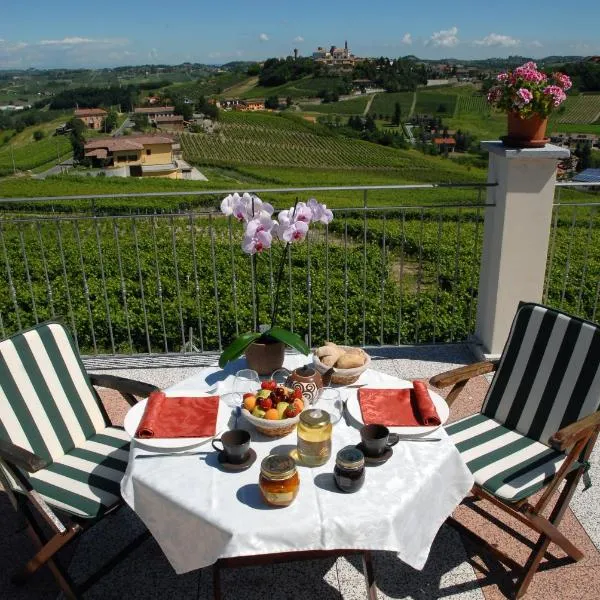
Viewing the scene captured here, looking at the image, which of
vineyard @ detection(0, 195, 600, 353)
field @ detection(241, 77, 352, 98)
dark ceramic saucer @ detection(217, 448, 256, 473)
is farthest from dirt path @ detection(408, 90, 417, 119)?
dark ceramic saucer @ detection(217, 448, 256, 473)

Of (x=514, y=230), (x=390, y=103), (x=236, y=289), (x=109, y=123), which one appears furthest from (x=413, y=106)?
(x=514, y=230)

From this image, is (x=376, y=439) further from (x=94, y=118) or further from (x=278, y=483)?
(x=94, y=118)

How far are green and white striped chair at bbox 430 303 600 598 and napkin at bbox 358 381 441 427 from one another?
0.30m

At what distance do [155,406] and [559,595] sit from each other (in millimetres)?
1691

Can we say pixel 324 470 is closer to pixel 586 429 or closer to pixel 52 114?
pixel 586 429

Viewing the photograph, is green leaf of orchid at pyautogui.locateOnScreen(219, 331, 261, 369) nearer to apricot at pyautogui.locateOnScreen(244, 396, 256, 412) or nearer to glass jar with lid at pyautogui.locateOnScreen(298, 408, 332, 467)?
apricot at pyautogui.locateOnScreen(244, 396, 256, 412)

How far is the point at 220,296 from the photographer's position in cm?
814

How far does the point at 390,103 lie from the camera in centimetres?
9144

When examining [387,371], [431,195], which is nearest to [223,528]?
[387,371]

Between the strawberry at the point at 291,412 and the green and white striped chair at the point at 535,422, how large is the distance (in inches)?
30.0

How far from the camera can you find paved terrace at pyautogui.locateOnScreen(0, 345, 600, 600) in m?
2.33

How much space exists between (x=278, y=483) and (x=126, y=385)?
1150 millimetres

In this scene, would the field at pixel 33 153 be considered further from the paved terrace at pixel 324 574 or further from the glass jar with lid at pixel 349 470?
the glass jar with lid at pixel 349 470

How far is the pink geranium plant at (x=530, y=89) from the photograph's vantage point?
363 centimetres
